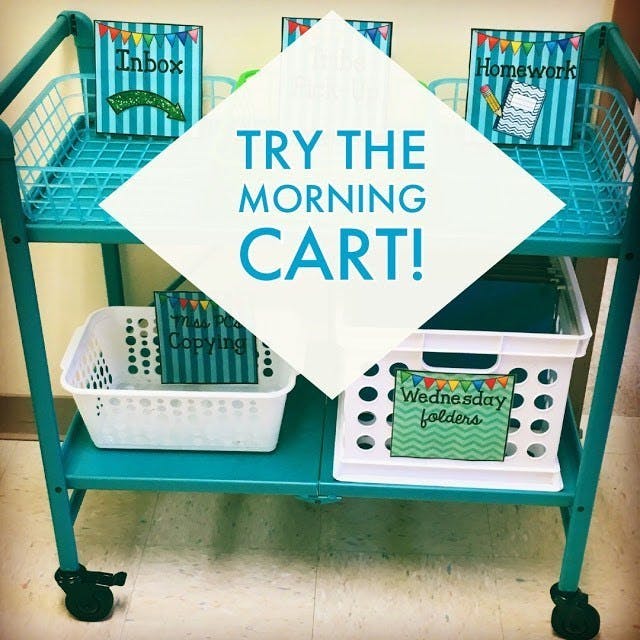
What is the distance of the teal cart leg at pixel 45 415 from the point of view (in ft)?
4.39

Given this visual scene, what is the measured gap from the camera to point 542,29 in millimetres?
1684

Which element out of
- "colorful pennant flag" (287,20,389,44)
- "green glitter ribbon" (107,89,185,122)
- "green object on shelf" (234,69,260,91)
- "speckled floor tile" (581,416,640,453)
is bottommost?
"speckled floor tile" (581,416,640,453)

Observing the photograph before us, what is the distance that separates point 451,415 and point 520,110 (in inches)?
21.9

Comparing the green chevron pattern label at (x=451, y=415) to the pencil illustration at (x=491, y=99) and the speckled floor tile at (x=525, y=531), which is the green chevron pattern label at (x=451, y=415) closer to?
the speckled floor tile at (x=525, y=531)

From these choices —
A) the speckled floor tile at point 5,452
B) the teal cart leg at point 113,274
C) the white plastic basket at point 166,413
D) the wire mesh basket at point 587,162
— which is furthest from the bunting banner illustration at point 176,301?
the speckled floor tile at point 5,452

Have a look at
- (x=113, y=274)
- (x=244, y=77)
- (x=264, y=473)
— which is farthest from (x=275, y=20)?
(x=264, y=473)

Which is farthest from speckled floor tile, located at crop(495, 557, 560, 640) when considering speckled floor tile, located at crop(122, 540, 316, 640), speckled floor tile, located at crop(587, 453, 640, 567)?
speckled floor tile, located at crop(122, 540, 316, 640)

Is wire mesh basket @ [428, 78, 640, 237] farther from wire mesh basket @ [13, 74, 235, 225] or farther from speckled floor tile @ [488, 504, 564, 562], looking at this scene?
speckled floor tile @ [488, 504, 564, 562]

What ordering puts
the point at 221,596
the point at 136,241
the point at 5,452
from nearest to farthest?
1. the point at 136,241
2. the point at 221,596
3. the point at 5,452

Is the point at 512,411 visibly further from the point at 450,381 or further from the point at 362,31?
the point at 362,31

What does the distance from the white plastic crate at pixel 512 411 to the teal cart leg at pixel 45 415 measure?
1.65ft

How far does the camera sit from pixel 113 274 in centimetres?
193
